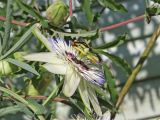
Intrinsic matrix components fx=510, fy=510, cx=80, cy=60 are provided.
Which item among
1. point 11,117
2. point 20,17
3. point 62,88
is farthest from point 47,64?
point 11,117

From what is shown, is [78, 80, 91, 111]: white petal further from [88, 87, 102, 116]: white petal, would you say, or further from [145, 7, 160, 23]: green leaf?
[145, 7, 160, 23]: green leaf

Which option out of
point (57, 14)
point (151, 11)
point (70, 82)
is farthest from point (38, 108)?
point (151, 11)

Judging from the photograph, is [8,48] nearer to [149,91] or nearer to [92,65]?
[92,65]

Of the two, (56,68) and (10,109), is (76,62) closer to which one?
(56,68)

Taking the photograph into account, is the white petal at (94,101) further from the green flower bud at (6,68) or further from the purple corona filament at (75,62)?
the green flower bud at (6,68)

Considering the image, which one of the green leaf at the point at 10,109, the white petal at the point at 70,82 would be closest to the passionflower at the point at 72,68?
the white petal at the point at 70,82

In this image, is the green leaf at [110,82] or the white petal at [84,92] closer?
the white petal at [84,92]

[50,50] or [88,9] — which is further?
[88,9]
